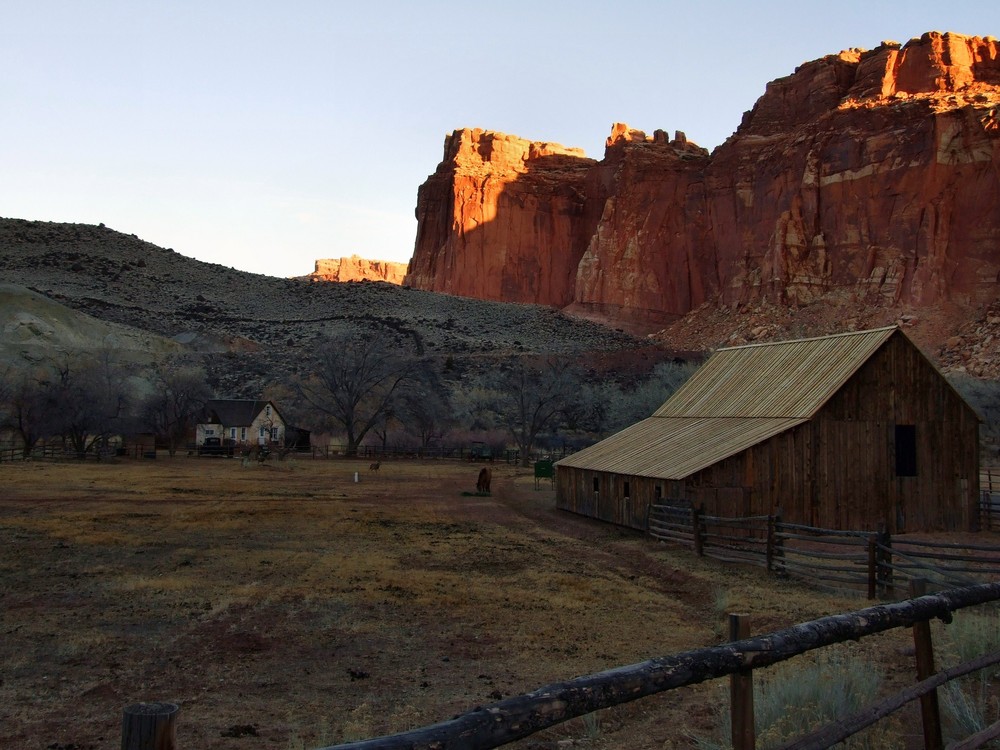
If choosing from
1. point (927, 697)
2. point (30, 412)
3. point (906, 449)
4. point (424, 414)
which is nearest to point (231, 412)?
point (424, 414)

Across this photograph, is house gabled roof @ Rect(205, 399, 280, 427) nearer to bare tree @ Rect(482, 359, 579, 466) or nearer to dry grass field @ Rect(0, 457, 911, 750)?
bare tree @ Rect(482, 359, 579, 466)

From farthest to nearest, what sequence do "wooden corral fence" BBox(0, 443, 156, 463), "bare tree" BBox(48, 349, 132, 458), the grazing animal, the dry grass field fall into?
"bare tree" BBox(48, 349, 132, 458) < "wooden corral fence" BBox(0, 443, 156, 463) < the grazing animal < the dry grass field

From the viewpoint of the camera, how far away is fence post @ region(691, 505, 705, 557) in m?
19.4

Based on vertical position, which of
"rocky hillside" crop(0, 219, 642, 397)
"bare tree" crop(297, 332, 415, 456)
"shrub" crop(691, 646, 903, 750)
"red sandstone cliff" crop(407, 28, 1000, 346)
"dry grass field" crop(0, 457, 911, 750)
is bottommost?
"dry grass field" crop(0, 457, 911, 750)

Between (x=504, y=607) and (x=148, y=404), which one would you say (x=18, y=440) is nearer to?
(x=148, y=404)

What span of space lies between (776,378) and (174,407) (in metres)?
43.2

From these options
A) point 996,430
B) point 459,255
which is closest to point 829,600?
point 996,430

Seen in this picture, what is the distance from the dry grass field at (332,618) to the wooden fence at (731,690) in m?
2.52

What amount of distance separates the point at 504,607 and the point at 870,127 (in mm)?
90326

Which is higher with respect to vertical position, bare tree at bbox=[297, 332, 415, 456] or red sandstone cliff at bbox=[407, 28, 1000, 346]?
red sandstone cliff at bbox=[407, 28, 1000, 346]

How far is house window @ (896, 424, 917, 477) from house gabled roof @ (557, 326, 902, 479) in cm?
241

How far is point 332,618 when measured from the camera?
12.6 meters

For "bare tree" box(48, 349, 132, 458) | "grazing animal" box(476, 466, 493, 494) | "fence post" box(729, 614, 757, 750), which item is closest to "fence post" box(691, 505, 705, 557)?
"grazing animal" box(476, 466, 493, 494)

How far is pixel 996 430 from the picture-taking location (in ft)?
173
